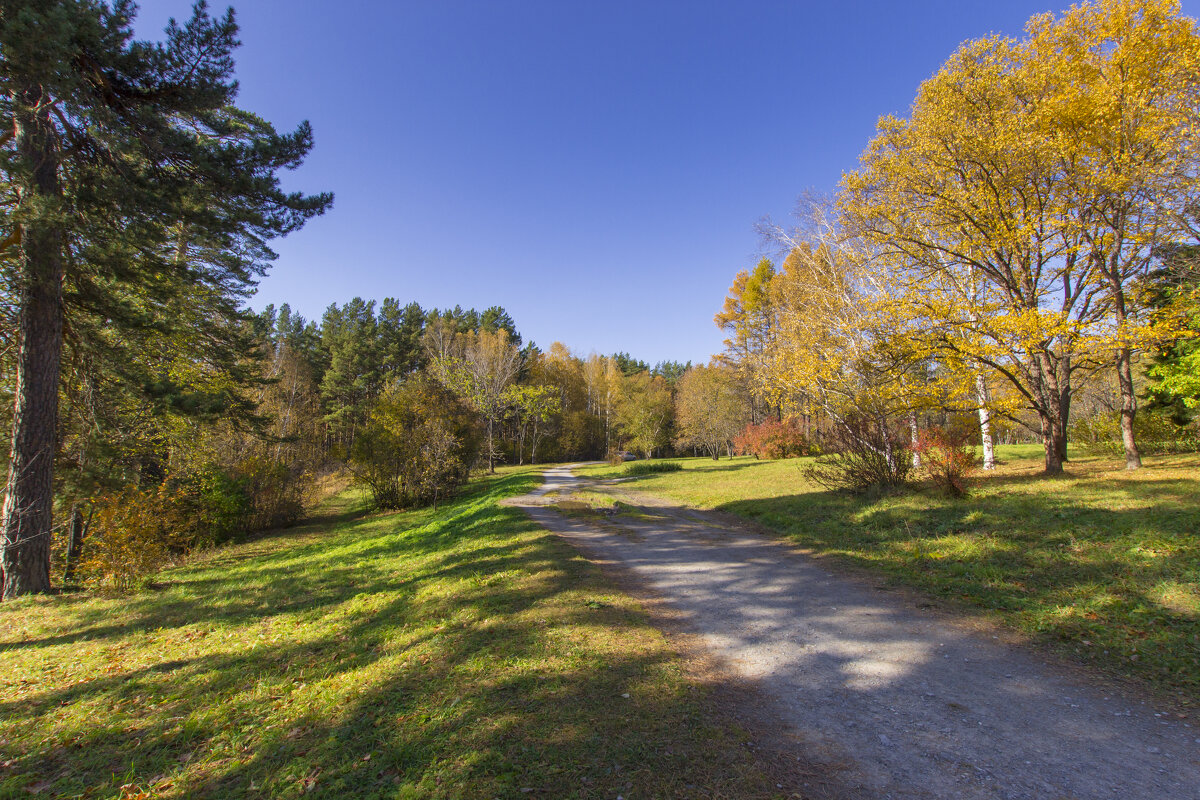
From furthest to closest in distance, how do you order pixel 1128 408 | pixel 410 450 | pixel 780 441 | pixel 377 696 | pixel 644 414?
pixel 644 414
pixel 780 441
pixel 410 450
pixel 1128 408
pixel 377 696

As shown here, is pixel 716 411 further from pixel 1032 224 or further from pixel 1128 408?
pixel 1032 224

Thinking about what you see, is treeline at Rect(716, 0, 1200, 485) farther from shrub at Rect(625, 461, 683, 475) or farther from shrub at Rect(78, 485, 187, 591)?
shrub at Rect(78, 485, 187, 591)

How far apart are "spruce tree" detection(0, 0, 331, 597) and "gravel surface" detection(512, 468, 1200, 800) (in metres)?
10.0

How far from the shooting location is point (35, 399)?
8742 millimetres

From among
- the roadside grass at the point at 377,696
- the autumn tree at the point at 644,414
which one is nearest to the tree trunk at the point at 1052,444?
the roadside grass at the point at 377,696

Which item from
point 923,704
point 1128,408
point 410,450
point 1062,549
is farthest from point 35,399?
point 1128,408

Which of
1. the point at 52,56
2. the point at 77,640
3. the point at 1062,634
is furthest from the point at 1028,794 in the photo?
the point at 52,56

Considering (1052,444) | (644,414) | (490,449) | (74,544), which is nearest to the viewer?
(1052,444)

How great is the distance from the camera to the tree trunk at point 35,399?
28.0ft

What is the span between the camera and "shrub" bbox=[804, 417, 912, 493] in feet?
37.3

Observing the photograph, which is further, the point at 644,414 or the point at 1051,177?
the point at 644,414

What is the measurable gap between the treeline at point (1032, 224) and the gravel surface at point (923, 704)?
721cm

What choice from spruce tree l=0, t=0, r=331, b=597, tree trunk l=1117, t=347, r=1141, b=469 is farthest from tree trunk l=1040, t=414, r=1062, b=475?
spruce tree l=0, t=0, r=331, b=597

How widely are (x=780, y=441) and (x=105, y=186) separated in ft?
94.9
